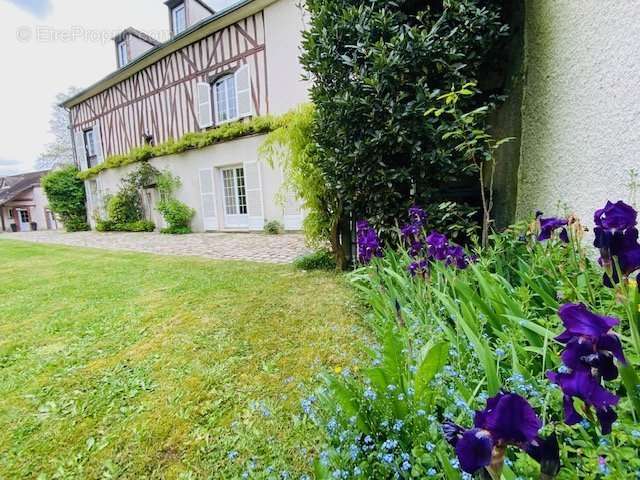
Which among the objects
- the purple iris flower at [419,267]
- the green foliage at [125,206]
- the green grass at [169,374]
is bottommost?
the green grass at [169,374]

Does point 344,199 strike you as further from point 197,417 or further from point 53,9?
point 53,9

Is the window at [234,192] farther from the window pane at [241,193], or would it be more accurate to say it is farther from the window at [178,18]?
the window at [178,18]

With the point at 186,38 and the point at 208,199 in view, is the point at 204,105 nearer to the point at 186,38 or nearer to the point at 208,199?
the point at 186,38

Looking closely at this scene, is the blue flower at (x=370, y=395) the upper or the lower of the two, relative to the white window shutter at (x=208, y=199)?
lower

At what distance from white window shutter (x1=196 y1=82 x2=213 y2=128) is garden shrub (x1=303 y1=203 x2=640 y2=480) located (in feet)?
31.6

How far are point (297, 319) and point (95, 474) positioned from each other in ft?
4.82

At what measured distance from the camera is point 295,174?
3584 millimetres

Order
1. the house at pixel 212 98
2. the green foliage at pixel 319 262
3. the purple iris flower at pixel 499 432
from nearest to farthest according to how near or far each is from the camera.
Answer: the purple iris flower at pixel 499 432 < the green foliage at pixel 319 262 < the house at pixel 212 98

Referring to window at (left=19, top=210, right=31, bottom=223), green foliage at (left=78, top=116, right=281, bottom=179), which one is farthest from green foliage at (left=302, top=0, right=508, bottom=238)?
window at (left=19, top=210, right=31, bottom=223)

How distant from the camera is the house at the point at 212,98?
8203 mm

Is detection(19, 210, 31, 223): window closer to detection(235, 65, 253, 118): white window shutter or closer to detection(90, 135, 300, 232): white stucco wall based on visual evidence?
detection(90, 135, 300, 232): white stucco wall

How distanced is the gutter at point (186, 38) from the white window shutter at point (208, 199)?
3.95 metres

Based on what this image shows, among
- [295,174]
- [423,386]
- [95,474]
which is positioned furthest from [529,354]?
[295,174]

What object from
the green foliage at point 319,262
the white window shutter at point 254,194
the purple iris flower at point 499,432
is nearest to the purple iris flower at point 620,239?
the purple iris flower at point 499,432
